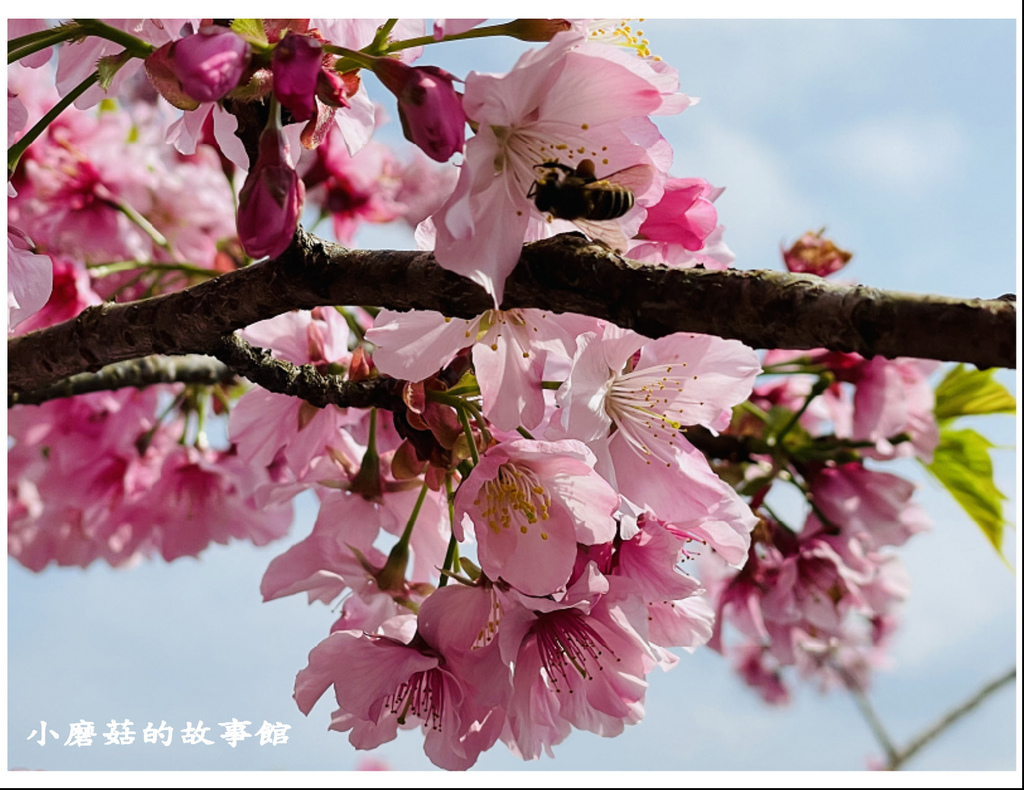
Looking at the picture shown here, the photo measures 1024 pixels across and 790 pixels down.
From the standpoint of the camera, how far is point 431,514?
0.96 m

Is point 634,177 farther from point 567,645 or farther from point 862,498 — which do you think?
point 862,498

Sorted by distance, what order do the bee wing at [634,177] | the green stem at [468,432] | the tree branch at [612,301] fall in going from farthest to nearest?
1. the green stem at [468,432]
2. the bee wing at [634,177]
3. the tree branch at [612,301]

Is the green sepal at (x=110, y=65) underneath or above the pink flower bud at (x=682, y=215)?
above

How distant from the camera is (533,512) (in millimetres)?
736

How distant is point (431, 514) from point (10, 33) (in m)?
0.60

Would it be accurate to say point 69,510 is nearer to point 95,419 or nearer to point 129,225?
point 95,419

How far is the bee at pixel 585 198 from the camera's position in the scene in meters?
0.61

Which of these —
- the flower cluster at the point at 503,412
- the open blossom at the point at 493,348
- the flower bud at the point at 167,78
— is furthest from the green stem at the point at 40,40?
Answer: the open blossom at the point at 493,348

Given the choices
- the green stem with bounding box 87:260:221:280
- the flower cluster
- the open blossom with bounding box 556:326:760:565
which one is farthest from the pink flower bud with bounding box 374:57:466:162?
the green stem with bounding box 87:260:221:280

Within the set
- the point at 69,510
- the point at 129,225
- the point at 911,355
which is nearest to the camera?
the point at 911,355

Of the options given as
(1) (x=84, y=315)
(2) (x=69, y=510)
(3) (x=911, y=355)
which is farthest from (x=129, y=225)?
(3) (x=911, y=355)

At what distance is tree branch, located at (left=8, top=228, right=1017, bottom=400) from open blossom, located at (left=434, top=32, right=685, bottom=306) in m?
0.04

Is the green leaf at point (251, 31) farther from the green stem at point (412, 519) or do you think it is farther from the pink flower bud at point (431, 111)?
the green stem at point (412, 519)

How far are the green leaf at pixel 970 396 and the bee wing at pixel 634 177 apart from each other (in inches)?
38.9
